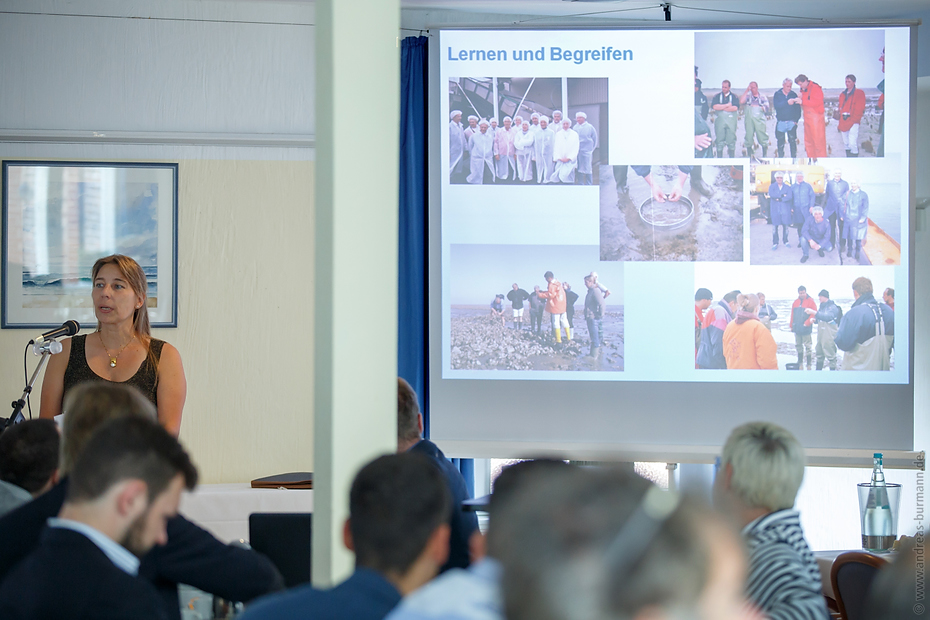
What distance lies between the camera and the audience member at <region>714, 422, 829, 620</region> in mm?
1511

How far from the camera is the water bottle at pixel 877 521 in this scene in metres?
3.08

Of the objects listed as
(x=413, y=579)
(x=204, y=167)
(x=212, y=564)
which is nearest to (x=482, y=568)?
(x=413, y=579)

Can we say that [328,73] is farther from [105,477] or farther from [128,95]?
[128,95]

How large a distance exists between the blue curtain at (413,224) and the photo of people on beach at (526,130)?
295mm

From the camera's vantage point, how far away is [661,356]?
3.74 metres

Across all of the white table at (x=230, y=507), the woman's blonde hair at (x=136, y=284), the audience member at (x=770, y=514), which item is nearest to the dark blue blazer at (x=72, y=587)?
→ the audience member at (x=770, y=514)

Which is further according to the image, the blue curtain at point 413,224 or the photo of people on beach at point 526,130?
the blue curtain at point 413,224

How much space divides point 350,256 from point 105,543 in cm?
63

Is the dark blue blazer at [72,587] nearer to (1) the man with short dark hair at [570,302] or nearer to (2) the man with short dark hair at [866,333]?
(1) the man with short dark hair at [570,302]

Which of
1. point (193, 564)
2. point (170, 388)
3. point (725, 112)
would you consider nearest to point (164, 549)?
point (193, 564)

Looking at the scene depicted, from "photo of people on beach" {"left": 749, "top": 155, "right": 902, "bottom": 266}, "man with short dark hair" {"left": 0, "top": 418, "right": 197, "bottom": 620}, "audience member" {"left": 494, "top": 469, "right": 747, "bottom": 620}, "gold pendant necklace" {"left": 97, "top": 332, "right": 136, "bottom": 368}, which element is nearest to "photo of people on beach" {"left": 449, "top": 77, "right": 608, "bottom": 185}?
"photo of people on beach" {"left": 749, "top": 155, "right": 902, "bottom": 266}

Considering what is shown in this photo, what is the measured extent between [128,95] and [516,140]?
1.95 m

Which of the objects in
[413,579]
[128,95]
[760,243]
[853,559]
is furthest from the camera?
[128,95]

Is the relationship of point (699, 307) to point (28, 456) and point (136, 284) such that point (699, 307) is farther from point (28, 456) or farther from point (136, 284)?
point (28, 456)
